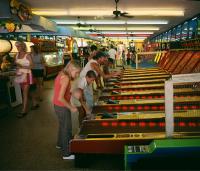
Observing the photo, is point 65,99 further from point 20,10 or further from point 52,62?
point 52,62

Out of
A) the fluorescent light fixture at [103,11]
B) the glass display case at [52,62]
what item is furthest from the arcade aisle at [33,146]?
the glass display case at [52,62]

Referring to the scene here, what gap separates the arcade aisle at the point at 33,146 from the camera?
13.3 ft

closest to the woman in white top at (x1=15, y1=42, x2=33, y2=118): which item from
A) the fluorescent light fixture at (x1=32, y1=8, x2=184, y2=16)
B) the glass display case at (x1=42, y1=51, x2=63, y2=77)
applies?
the fluorescent light fixture at (x1=32, y1=8, x2=184, y2=16)

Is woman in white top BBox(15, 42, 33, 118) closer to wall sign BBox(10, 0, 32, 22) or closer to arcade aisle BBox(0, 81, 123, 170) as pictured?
arcade aisle BBox(0, 81, 123, 170)

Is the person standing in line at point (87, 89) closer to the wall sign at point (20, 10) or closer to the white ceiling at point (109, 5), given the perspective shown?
the wall sign at point (20, 10)

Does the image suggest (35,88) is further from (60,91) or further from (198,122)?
A: (198,122)

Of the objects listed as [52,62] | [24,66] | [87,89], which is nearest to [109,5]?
[24,66]

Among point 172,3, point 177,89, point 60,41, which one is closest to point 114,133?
point 177,89

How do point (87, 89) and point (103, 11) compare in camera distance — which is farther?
point (103, 11)

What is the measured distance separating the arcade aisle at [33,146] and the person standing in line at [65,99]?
11.8 inches

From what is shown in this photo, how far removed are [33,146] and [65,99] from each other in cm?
130

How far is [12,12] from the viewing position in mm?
8836

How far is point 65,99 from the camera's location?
4133mm

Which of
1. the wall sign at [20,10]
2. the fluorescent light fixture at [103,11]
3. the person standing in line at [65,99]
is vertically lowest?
the person standing in line at [65,99]
